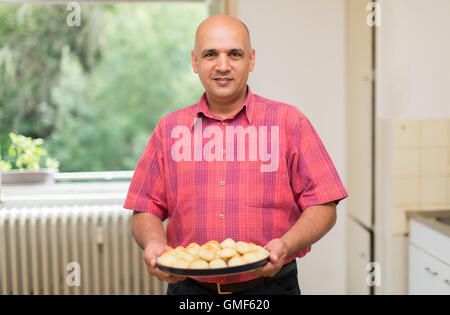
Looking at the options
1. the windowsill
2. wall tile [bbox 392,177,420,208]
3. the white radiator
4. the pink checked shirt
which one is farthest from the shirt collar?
the windowsill

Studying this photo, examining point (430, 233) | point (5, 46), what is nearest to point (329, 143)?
point (430, 233)

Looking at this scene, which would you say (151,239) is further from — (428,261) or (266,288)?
(428,261)

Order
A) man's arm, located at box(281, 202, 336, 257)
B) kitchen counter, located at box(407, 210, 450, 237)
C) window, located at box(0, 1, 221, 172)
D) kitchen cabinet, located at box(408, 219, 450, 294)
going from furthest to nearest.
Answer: window, located at box(0, 1, 221, 172) < kitchen counter, located at box(407, 210, 450, 237) < kitchen cabinet, located at box(408, 219, 450, 294) < man's arm, located at box(281, 202, 336, 257)

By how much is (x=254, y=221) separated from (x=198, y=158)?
0.23 metres

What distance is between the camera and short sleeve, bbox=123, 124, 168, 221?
126cm

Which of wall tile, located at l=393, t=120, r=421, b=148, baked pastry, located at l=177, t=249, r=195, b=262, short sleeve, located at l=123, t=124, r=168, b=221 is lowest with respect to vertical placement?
baked pastry, located at l=177, t=249, r=195, b=262

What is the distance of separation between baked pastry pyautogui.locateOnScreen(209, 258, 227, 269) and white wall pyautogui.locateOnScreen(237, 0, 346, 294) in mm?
1400

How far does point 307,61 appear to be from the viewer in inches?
90.0

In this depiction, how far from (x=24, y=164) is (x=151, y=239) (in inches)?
69.8

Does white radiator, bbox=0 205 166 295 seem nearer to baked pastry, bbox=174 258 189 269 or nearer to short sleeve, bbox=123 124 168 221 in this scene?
short sleeve, bbox=123 124 168 221

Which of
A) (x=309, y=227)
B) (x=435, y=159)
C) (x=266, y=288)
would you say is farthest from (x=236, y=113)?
(x=435, y=159)

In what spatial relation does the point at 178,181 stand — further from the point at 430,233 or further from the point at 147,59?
the point at 147,59

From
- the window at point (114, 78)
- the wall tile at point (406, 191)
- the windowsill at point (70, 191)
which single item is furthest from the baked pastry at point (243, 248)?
the window at point (114, 78)

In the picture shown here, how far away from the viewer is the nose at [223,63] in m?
1.16
